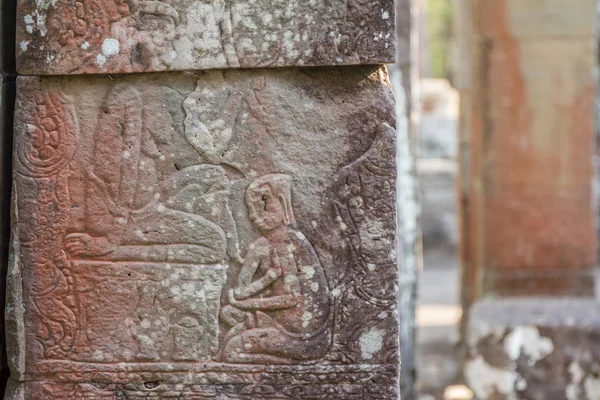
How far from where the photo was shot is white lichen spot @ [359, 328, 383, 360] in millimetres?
2521

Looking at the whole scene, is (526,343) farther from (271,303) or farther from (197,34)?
(197,34)

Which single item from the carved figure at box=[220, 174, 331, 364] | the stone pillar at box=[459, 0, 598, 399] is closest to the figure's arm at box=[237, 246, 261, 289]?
the carved figure at box=[220, 174, 331, 364]

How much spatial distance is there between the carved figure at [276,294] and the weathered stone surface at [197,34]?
0.34 m

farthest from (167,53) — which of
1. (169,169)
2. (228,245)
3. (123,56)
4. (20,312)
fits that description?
(20,312)

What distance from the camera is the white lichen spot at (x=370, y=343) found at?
2521 mm

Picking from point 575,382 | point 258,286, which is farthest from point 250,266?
point 575,382

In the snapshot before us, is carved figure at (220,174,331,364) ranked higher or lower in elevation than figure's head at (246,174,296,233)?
lower

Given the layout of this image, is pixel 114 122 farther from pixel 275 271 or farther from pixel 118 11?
pixel 275 271

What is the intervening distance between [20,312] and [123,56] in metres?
0.73

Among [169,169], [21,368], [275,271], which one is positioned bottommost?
[21,368]

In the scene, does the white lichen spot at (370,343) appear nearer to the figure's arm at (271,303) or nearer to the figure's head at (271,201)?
the figure's arm at (271,303)

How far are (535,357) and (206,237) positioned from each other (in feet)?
9.37

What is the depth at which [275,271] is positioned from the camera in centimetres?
251

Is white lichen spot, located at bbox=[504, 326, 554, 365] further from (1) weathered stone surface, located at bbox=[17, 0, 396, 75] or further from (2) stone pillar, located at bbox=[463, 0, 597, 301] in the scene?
(1) weathered stone surface, located at bbox=[17, 0, 396, 75]
